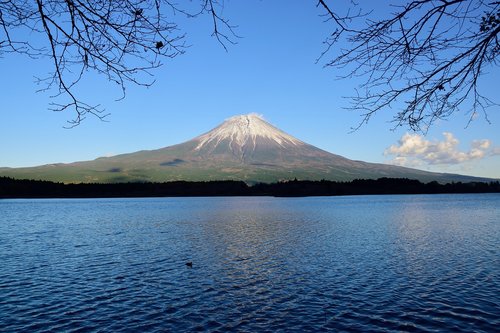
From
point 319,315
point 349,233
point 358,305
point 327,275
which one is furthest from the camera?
point 349,233

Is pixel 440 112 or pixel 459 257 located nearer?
pixel 440 112

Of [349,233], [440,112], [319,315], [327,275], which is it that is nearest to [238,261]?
[327,275]

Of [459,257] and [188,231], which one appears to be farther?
[188,231]

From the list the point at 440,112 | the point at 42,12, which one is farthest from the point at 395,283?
the point at 42,12

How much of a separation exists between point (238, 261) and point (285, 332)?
50.8ft

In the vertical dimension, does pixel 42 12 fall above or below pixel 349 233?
above

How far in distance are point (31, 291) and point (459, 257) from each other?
2858 centimetres

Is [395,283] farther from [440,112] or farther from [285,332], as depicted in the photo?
[440,112]

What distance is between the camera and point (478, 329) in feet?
50.3

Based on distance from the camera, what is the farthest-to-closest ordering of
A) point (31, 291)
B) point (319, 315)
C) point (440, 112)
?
point (31, 291), point (319, 315), point (440, 112)

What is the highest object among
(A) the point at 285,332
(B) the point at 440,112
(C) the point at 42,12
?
(C) the point at 42,12

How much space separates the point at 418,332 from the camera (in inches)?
598

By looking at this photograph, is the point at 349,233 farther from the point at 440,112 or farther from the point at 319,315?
the point at 440,112

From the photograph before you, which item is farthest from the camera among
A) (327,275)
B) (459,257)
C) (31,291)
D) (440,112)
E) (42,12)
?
(459,257)
